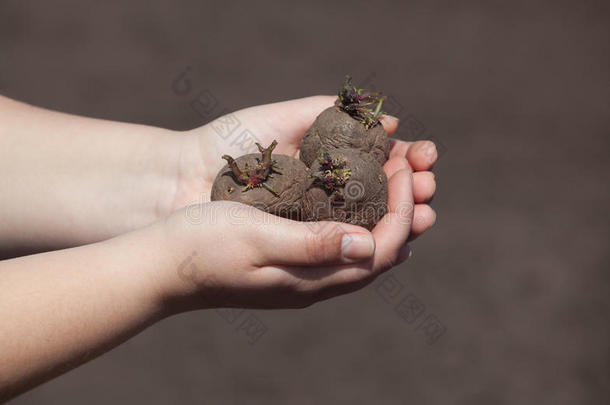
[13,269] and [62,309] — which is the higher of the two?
[13,269]

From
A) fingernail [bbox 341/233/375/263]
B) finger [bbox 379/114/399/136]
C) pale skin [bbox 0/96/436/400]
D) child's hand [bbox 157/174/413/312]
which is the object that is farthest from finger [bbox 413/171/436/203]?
fingernail [bbox 341/233/375/263]

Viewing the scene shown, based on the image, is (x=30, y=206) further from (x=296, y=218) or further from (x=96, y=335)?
(x=296, y=218)

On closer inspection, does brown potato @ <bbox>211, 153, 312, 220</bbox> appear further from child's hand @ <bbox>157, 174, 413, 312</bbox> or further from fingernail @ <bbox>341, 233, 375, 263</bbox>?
fingernail @ <bbox>341, 233, 375, 263</bbox>

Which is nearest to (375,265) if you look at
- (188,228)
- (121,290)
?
(188,228)

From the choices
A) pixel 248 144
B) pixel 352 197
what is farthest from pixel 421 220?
pixel 248 144

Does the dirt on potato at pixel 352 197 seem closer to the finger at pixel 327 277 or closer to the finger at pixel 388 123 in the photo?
the finger at pixel 327 277

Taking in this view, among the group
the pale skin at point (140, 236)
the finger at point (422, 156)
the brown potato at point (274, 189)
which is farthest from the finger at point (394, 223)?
the brown potato at point (274, 189)
